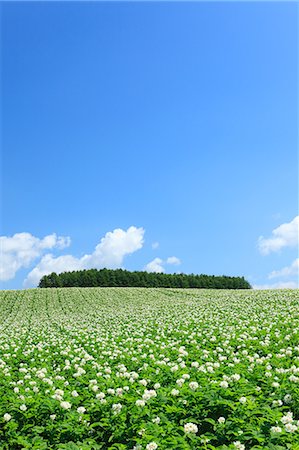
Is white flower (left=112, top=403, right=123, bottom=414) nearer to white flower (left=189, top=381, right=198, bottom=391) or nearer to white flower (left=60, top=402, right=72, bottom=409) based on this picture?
white flower (left=60, top=402, right=72, bottom=409)

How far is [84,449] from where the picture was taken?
635 cm

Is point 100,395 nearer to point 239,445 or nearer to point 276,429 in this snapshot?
point 239,445

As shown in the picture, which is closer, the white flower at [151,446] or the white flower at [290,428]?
the white flower at [151,446]

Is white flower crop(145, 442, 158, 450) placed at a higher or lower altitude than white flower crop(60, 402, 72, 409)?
lower

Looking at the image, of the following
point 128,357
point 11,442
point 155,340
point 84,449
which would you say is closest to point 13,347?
point 155,340

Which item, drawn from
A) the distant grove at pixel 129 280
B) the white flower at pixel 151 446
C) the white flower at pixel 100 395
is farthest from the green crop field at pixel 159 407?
the distant grove at pixel 129 280

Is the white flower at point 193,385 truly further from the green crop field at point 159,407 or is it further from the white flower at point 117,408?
the white flower at point 117,408

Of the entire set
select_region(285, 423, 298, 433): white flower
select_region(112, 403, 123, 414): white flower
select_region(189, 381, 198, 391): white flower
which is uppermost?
select_region(189, 381, 198, 391): white flower

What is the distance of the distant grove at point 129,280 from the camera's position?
102625 mm

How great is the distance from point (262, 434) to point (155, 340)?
1038 cm

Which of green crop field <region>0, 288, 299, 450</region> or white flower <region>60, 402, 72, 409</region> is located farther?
white flower <region>60, 402, 72, 409</region>

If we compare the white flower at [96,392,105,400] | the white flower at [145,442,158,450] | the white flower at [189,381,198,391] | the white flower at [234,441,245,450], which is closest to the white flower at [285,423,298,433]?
the white flower at [234,441,245,450]

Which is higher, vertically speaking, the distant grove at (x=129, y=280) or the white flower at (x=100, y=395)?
the distant grove at (x=129, y=280)

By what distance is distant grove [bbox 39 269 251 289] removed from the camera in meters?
103
